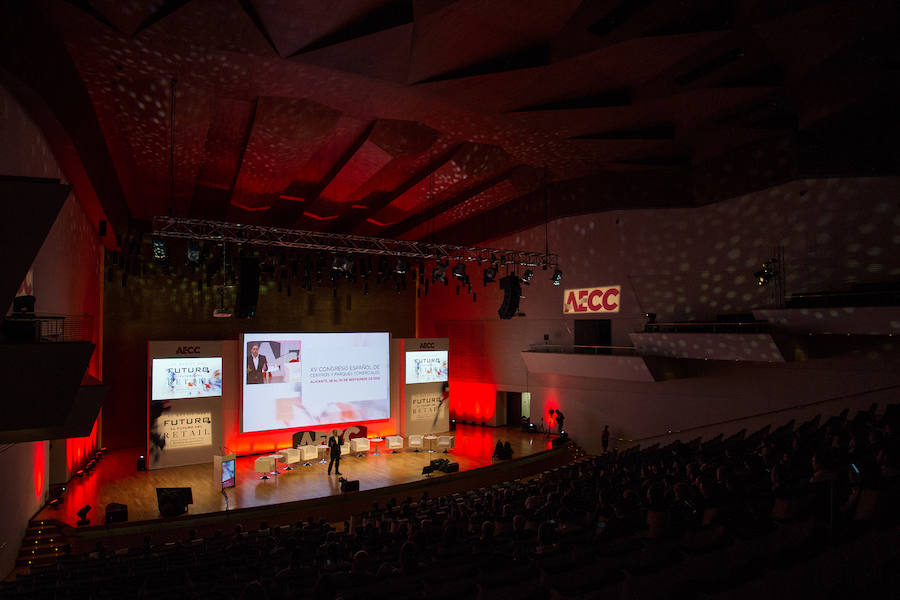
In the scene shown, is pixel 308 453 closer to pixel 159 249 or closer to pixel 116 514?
pixel 116 514

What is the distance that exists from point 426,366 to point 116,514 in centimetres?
1100

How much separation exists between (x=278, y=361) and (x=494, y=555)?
42.6ft

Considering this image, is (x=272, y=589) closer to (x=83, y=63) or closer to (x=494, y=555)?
(x=494, y=555)

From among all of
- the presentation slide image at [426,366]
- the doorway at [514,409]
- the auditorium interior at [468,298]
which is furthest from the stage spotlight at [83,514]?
the doorway at [514,409]

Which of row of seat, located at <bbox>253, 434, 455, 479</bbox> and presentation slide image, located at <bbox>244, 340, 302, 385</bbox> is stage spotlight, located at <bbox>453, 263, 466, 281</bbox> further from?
presentation slide image, located at <bbox>244, 340, 302, 385</bbox>

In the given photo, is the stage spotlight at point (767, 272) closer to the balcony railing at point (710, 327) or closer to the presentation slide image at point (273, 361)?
the balcony railing at point (710, 327)

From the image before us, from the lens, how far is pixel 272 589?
5207mm

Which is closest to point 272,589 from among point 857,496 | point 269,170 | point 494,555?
point 494,555

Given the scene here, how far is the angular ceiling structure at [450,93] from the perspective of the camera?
302 inches

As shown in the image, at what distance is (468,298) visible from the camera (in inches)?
858

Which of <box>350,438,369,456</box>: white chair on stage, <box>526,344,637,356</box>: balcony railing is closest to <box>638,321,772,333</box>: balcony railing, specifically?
<box>526,344,637,356</box>: balcony railing

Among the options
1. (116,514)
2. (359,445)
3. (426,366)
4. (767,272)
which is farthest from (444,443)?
(767,272)

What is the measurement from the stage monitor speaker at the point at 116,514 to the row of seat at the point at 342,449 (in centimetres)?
355

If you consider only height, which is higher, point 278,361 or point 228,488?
point 278,361
